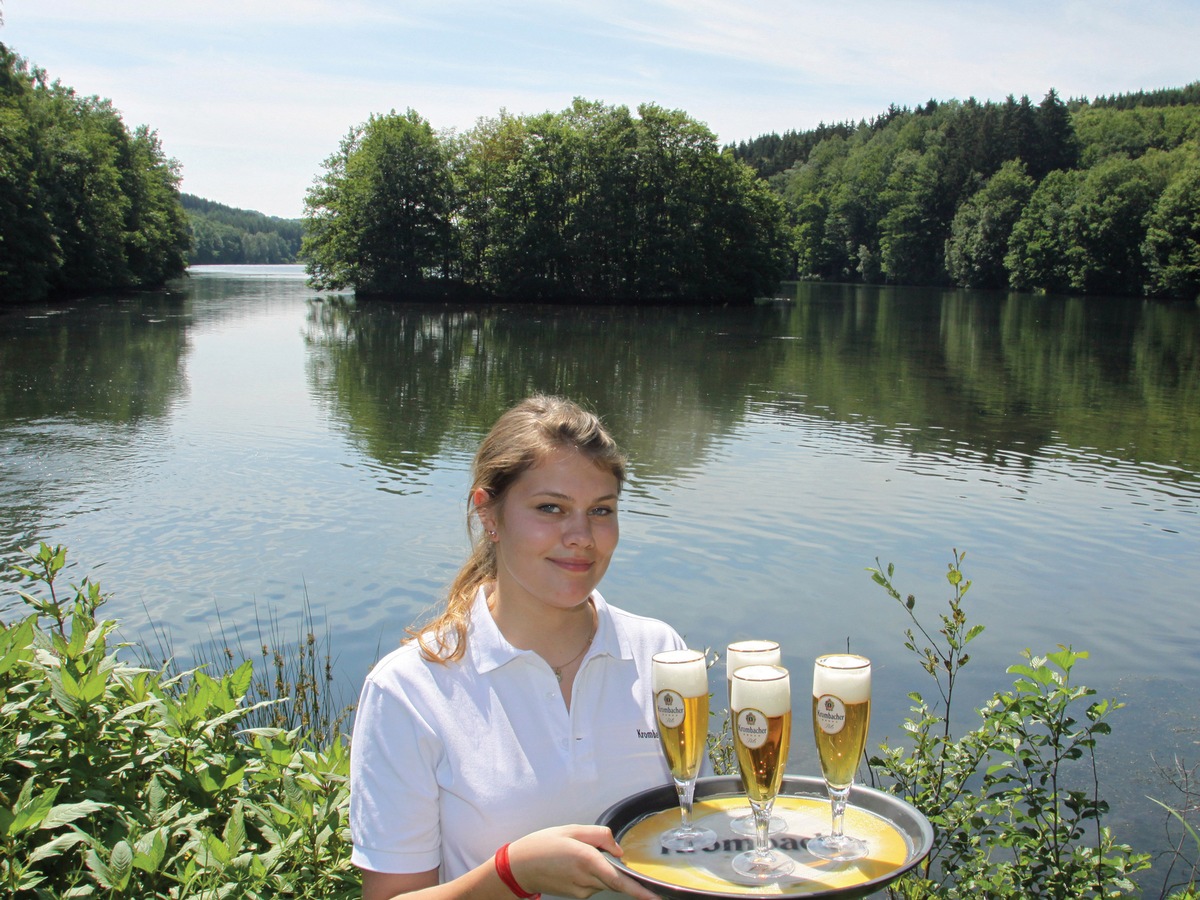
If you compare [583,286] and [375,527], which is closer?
[375,527]

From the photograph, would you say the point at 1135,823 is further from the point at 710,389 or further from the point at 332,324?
the point at 332,324

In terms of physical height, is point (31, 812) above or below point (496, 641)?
below

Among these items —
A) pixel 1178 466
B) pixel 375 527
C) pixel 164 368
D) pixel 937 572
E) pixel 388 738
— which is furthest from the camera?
pixel 164 368

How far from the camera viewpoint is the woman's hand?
2125 mm

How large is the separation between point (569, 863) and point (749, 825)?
40 centimetres

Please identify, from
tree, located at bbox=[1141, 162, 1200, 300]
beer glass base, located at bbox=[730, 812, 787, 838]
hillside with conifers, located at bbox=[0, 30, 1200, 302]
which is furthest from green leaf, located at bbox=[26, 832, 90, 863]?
tree, located at bbox=[1141, 162, 1200, 300]

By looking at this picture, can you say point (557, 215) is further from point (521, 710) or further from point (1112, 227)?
point (521, 710)

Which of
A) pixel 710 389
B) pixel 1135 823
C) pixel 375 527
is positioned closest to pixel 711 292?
pixel 710 389

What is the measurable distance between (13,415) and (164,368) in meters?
9.01

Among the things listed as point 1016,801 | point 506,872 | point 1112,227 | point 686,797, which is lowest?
point 1016,801

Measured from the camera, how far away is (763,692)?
2.10 metres

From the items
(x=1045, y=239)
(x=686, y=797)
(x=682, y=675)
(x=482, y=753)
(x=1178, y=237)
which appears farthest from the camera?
(x=1045, y=239)

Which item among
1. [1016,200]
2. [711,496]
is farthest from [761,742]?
[1016,200]

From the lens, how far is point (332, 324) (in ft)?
154
